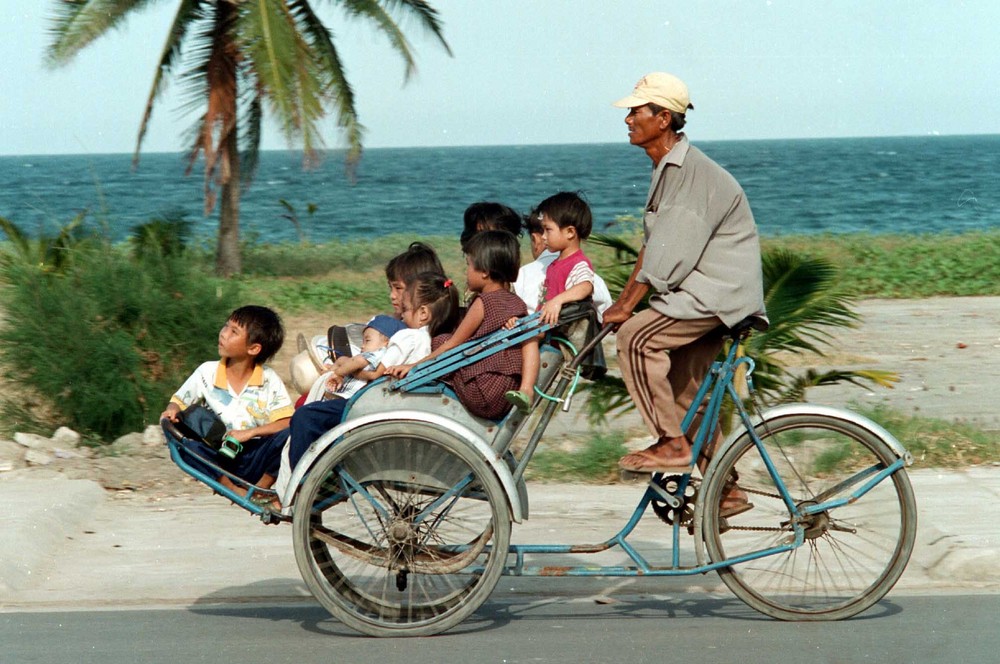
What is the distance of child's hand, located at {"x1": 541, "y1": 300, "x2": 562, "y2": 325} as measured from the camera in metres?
4.41

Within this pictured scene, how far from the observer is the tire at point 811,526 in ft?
15.1

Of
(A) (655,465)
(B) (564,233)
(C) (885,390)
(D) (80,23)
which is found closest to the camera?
(A) (655,465)

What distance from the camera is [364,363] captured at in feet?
15.4

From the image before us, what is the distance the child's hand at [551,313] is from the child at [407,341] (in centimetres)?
52

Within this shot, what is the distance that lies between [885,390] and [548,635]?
592 centimetres

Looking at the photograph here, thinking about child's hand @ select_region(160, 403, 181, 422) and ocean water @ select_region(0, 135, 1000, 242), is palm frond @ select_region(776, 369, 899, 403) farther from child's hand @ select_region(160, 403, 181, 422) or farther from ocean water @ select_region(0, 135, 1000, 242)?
ocean water @ select_region(0, 135, 1000, 242)

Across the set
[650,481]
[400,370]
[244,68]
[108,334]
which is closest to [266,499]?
[400,370]

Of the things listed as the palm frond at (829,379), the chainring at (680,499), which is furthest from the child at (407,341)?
the palm frond at (829,379)

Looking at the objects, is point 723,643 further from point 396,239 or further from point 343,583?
point 396,239

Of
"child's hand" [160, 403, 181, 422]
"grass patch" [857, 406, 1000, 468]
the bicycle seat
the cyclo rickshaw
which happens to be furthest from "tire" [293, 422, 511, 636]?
"grass patch" [857, 406, 1000, 468]

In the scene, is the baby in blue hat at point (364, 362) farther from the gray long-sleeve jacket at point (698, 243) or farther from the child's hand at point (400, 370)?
the gray long-sleeve jacket at point (698, 243)

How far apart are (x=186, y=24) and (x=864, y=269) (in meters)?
10.2

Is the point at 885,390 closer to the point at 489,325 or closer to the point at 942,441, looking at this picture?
the point at 942,441

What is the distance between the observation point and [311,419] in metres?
4.52
